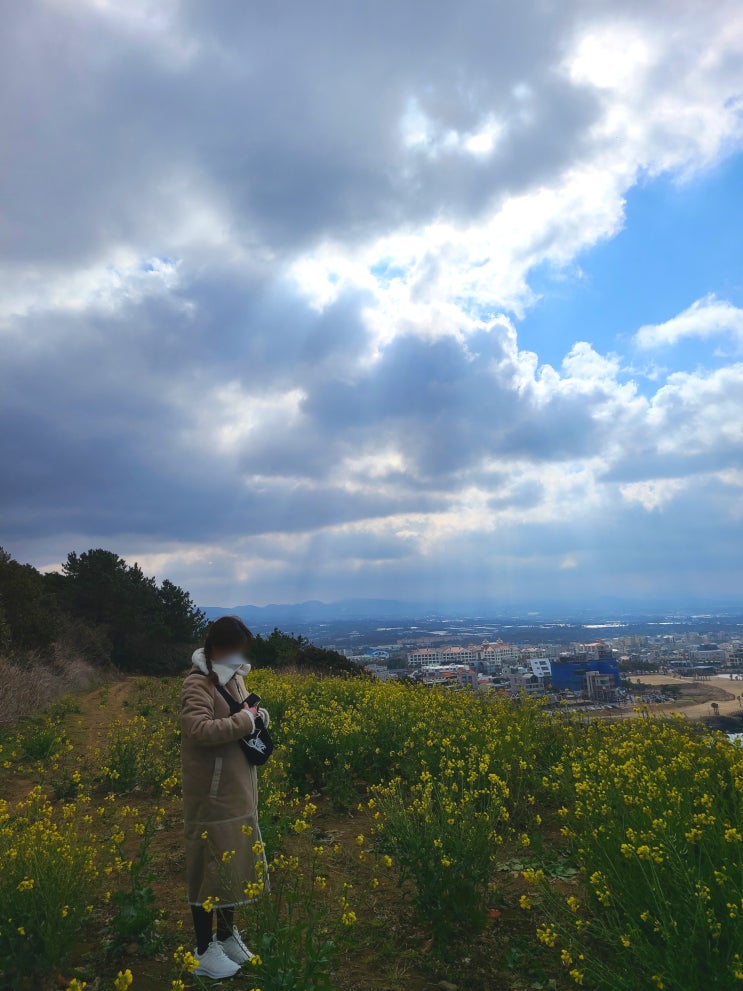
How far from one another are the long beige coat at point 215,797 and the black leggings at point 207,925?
59mm

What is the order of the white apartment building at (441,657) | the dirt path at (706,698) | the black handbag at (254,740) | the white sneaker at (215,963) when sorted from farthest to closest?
the white apartment building at (441,657) < the dirt path at (706,698) < the black handbag at (254,740) < the white sneaker at (215,963)

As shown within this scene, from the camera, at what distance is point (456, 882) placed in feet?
11.3

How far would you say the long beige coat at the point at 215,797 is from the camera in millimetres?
→ 3123

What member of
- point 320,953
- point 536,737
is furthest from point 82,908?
point 536,737

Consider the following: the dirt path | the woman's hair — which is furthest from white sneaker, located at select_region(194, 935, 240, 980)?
the dirt path

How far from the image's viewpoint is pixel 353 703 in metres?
9.05

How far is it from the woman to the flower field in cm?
17

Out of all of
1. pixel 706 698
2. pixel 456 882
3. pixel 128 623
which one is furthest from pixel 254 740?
pixel 128 623

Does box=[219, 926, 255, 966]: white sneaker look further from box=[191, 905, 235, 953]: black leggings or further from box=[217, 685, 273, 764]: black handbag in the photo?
box=[217, 685, 273, 764]: black handbag

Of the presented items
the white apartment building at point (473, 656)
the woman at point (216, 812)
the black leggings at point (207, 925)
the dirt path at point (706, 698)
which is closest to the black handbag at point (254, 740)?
the woman at point (216, 812)

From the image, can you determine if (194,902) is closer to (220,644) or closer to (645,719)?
(220,644)

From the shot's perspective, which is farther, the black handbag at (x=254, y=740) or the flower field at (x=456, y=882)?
the black handbag at (x=254, y=740)

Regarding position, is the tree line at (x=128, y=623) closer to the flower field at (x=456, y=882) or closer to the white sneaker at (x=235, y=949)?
the flower field at (x=456, y=882)

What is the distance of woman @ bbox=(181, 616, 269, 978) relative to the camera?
3111 mm
